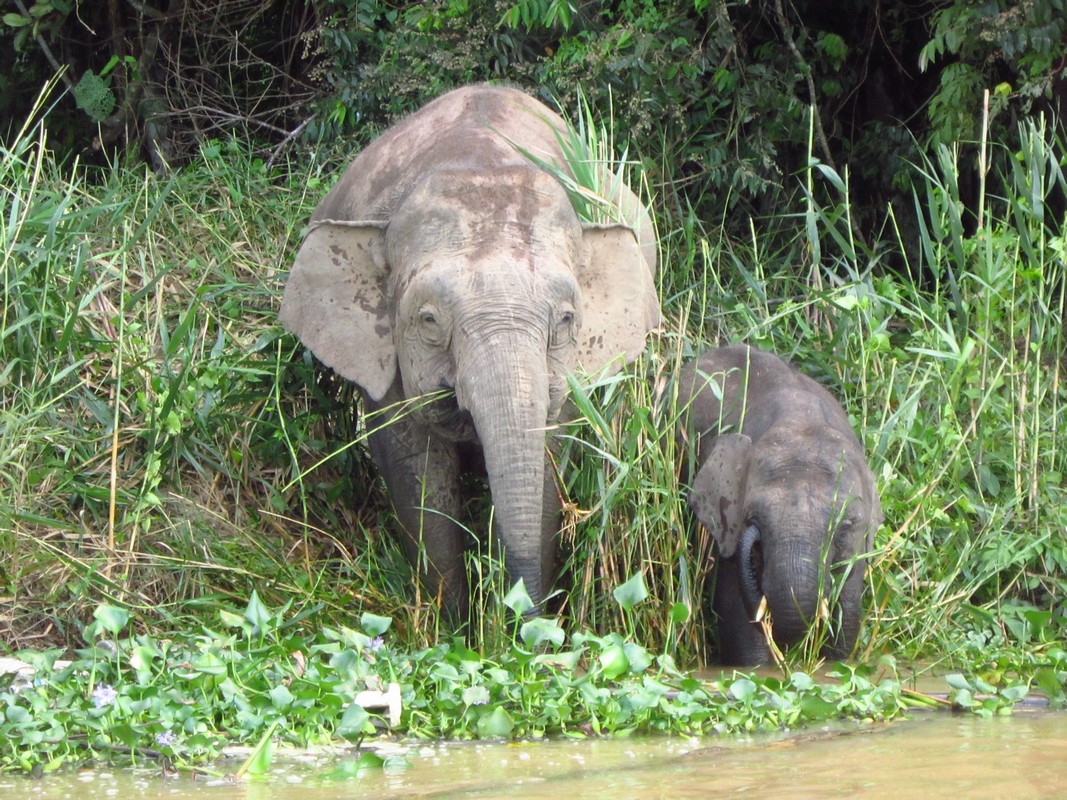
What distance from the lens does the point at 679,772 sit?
415 centimetres

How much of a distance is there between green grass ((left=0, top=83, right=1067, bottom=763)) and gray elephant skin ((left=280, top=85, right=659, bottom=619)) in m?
0.19

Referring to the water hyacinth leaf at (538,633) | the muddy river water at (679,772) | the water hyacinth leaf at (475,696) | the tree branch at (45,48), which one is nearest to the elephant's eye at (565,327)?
the water hyacinth leaf at (538,633)

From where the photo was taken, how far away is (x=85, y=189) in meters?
8.77

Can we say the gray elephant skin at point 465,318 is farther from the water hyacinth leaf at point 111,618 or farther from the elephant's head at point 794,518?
the water hyacinth leaf at point 111,618

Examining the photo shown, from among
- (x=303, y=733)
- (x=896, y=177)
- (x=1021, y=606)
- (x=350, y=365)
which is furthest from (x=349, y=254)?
(x=896, y=177)

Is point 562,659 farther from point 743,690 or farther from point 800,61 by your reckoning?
point 800,61

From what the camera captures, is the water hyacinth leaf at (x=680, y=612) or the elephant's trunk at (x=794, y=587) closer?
the water hyacinth leaf at (x=680, y=612)

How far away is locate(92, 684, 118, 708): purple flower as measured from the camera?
439 cm

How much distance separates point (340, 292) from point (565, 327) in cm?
86

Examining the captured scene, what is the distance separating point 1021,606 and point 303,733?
2.88 meters

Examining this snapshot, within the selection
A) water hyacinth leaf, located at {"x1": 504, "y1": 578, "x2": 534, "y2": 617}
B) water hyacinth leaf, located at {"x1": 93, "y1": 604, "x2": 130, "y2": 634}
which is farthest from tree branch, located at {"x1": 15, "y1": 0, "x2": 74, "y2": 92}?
water hyacinth leaf, located at {"x1": 504, "y1": 578, "x2": 534, "y2": 617}

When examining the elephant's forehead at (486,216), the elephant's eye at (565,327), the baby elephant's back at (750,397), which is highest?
the elephant's forehead at (486,216)

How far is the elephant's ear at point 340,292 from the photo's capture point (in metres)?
6.03

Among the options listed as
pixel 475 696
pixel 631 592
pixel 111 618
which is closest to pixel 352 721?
pixel 475 696
